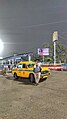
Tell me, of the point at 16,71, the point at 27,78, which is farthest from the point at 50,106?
the point at 16,71

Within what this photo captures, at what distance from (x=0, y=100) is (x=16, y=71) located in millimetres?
10520

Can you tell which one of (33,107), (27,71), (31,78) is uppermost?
(27,71)

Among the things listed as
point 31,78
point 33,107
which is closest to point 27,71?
point 31,78

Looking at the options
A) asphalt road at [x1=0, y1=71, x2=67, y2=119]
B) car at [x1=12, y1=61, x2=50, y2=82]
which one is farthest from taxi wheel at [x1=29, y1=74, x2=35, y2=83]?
asphalt road at [x1=0, y1=71, x2=67, y2=119]

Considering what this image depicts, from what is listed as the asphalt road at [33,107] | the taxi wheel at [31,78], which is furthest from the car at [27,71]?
the asphalt road at [33,107]

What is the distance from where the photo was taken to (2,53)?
135 metres

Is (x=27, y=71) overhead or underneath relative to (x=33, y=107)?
overhead

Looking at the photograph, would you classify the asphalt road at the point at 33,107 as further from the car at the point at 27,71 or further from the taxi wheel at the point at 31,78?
the car at the point at 27,71

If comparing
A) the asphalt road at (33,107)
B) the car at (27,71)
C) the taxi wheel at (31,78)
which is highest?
the car at (27,71)

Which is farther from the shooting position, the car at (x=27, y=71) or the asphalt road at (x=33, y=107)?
the car at (x=27, y=71)

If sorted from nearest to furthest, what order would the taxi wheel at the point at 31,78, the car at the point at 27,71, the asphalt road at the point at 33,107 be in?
the asphalt road at the point at 33,107
the taxi wheel at the point at 31,78
the car at the point at 27,71

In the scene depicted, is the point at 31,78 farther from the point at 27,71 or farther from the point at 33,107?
the point at 33,107

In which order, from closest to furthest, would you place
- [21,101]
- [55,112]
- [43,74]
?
[55,112]
[21,101]
[43,74]

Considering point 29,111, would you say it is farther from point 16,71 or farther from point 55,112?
point 16,71
